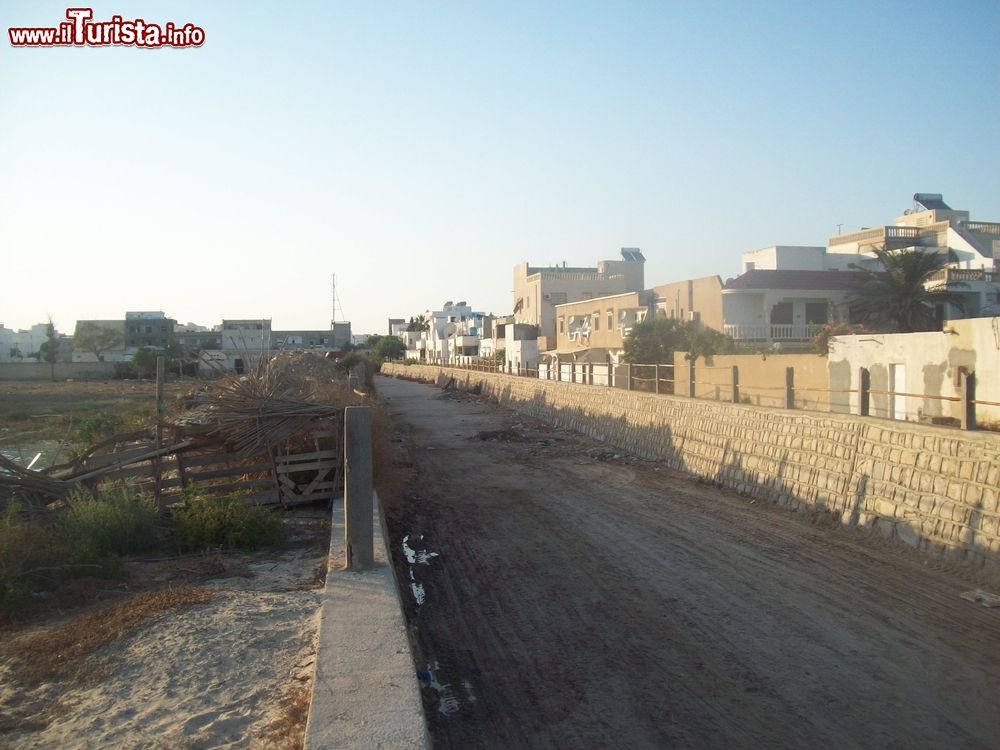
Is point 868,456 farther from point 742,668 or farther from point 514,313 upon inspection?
point 514,313

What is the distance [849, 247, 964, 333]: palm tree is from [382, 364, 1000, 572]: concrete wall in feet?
45.3

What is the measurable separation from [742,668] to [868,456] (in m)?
6.14

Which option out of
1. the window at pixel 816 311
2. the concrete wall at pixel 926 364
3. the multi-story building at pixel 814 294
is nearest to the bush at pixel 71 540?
the concrete wall at pixel 926 364

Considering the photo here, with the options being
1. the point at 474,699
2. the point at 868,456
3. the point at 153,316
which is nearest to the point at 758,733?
the point at 474,699

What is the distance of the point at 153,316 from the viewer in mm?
111438

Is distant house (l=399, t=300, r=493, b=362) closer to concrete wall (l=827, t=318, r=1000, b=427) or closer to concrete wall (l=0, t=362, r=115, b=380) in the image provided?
concrete wall (l=0, t=362, r=115, b=380)

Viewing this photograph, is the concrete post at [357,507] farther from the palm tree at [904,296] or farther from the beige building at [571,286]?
the beige building at [571,286]

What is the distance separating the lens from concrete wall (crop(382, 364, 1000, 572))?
9.07m

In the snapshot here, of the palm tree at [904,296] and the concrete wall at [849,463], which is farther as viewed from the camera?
the palm tree at [904,296]

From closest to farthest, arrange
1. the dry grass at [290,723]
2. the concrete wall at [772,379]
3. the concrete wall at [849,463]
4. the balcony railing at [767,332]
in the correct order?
the dry grass at [290,723]
the concrete wall at [849,463]
the concrete wall at [772,379]
the balcony railing at [767,332]

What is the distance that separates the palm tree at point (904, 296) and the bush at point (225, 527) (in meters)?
26.9

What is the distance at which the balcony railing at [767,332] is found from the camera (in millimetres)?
32719

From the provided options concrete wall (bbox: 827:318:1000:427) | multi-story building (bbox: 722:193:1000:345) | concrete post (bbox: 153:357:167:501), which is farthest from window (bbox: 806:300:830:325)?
concrete post (bbox: 153:357:167:501)

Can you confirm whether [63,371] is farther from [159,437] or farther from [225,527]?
[225,527]
